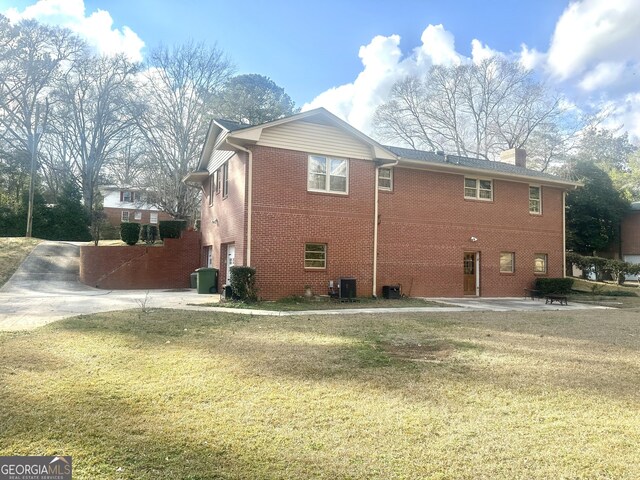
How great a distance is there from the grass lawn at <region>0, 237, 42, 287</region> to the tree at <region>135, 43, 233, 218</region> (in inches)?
398

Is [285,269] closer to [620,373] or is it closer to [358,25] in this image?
[358,25]

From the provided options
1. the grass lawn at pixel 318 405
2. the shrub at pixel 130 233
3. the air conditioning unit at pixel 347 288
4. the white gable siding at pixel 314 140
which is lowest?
the grass lawn at pixel 318 405

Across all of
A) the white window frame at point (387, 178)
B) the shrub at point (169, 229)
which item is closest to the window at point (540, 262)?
the white window frame at point (387, 178)

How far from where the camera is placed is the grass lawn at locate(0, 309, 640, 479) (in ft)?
10.8

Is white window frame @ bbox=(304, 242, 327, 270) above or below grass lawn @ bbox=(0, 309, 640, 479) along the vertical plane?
above

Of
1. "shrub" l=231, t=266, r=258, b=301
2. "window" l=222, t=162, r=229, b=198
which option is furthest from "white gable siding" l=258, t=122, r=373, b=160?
"shrub" l=231, t=266, r=258, b=301

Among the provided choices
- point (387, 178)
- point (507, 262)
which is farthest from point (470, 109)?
point (387, 178)

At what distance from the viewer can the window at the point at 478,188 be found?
64.9 feet

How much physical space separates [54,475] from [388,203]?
51.8ft

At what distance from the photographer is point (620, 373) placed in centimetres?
596

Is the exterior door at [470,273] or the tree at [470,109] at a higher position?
the tree at [470,109]

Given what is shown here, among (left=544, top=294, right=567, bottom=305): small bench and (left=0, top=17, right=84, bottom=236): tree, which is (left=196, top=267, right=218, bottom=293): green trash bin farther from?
(left=0, top=17, right=84, bottom=236): tree

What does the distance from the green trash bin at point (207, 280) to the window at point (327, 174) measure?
5697 mm

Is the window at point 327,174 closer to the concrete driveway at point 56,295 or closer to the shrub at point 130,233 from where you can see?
the concrete driveway at point 56,295
